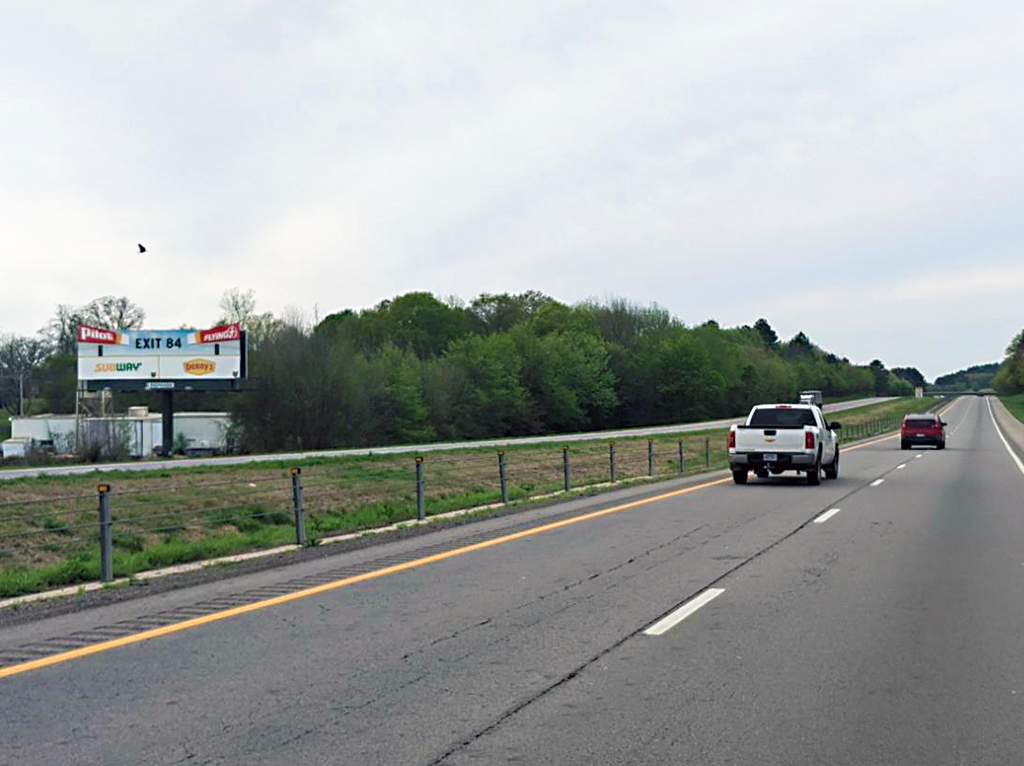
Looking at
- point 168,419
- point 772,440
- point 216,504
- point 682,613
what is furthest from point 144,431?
point 682,613

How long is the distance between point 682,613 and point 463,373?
289 ft

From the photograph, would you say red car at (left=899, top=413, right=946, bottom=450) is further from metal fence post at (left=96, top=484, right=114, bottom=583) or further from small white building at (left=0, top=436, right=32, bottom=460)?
small white building at (left=0, top=436, right=32, bottom=460)

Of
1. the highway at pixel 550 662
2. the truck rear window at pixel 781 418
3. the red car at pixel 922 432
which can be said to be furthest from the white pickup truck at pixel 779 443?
the red car at pixel 922 432

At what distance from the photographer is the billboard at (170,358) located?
196ft

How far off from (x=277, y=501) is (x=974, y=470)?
73.7ft

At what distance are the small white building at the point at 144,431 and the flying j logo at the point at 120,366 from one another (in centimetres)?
306

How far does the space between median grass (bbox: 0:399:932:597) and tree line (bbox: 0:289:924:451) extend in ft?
108

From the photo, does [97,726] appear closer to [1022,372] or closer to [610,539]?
[610,539]

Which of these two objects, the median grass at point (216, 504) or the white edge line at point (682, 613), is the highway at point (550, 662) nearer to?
the white edge line at point (682, 613)

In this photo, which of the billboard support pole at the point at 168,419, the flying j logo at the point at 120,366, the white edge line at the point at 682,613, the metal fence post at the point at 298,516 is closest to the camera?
the white edge line at the point at 682,613

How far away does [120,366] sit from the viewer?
197 ft

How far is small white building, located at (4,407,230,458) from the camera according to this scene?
64750 millimetres

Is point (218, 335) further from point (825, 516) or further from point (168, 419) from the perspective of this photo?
point (825, 516)

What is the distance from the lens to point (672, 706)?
5.88 m
